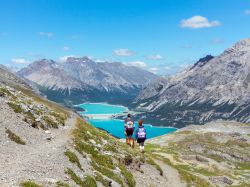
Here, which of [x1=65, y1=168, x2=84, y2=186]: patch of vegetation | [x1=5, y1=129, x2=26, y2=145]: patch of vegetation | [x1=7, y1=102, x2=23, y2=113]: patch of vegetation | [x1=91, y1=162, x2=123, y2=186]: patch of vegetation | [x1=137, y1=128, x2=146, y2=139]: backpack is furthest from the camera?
[x1=137, y1=128, x2=146, y2=139]: backpack

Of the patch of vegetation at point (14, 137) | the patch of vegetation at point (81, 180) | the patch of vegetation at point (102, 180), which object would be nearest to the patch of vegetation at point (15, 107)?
the patch of vegetation at point (14, 137)

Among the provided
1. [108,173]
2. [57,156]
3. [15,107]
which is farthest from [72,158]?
[15,107]

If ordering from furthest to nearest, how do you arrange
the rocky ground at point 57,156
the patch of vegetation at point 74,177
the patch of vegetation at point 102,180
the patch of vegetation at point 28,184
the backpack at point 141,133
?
the backpack at point 141,133
the patch of vegetation at point 102,180
the patch of vegetation at point 74,177
the rocky ground at point 57,156
the patch of vegetation at point 28,184

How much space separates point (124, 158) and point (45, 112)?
12.8m

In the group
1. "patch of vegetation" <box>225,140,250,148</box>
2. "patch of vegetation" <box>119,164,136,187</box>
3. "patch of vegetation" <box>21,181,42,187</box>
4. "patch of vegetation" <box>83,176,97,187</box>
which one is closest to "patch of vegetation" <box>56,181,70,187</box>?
"patch of vegetation" <box>21,181,42,187</box>

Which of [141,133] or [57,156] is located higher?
[141,133]

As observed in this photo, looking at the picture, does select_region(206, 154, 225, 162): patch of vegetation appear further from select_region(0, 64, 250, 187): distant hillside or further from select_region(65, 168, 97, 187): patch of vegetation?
select_region(65, 168, 97, 187): patch of vegetation

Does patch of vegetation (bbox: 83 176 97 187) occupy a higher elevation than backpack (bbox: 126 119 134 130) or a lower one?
lower

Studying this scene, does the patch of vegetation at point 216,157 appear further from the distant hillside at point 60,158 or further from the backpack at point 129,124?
the backpack at point 129,124

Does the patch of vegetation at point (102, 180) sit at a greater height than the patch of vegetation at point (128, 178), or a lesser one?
greater

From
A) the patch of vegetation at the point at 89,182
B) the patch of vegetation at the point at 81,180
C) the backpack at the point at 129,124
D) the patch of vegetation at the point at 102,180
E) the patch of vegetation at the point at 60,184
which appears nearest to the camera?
the patch of vegetation at the point at 60,184

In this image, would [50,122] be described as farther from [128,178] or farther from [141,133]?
[128,178]

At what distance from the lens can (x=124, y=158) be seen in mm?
46906

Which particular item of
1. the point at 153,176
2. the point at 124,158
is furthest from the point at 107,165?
the point at 153,176
